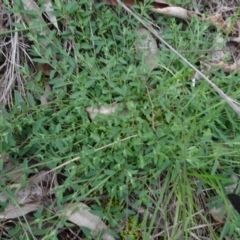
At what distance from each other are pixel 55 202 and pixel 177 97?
660 mm

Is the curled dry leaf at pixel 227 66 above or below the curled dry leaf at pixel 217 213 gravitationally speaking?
above

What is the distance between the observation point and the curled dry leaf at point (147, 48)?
85.1 inches

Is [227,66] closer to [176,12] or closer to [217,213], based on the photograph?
[176,12]

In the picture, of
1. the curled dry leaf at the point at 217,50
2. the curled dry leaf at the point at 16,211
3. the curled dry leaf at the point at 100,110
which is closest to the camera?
the curled dry leaf at the point at 16,211

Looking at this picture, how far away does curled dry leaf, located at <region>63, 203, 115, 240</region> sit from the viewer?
1.99 meters

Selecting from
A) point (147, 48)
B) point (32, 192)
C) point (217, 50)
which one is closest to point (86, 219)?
point (32, 192)

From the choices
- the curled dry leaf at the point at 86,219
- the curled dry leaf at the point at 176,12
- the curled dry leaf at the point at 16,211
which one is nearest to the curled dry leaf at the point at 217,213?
the curled dry leaf at the point at 86,219

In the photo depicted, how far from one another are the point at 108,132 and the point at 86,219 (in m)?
0.35

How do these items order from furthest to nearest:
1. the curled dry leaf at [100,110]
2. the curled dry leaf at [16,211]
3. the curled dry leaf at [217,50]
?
1. the curled dry leaf at [217,50]
2. the curled dry leaf at [100,110]
3. the curled dry leaf at [16,211]

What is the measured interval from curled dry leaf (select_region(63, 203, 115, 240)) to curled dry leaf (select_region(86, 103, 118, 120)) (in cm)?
36

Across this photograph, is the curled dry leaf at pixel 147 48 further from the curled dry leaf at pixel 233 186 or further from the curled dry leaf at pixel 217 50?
the curled dry leaf at pixel 233 186

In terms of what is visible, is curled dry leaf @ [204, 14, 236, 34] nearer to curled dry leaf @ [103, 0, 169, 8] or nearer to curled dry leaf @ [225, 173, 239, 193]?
curled dry leaf @ [103, 0, 169, 8]

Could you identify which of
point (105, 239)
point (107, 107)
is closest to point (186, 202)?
point (105, 239)

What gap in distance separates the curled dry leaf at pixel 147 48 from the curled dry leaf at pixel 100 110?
0.72 feet
